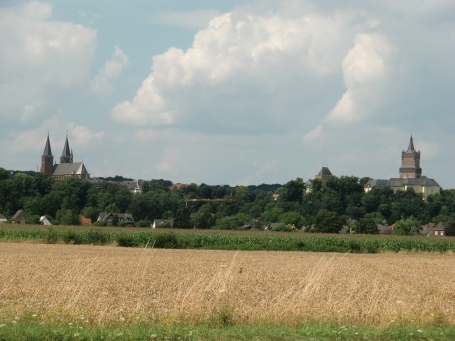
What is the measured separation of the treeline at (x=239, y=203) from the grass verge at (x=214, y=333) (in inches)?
4580

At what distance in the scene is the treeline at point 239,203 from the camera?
149 metres

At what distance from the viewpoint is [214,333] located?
1294 centimetres

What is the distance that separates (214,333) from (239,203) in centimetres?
17483

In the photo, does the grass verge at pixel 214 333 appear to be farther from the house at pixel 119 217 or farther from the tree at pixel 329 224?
the house at pixel 119 217

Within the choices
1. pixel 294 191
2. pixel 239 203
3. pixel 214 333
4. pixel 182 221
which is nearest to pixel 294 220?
pixel 294 191

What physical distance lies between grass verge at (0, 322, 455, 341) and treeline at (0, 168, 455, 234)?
382ft

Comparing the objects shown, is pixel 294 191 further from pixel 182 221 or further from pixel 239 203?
pixel 182 221

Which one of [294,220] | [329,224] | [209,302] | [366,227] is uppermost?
[294,220]

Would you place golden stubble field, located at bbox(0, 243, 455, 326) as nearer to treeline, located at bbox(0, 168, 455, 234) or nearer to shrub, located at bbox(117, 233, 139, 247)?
shrub, located at bbox(117, 233, 139, 247)

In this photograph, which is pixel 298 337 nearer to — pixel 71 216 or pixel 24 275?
pixel 24 275

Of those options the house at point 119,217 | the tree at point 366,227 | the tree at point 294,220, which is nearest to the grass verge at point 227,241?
the tree at point 366,227

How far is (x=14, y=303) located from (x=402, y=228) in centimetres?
9130

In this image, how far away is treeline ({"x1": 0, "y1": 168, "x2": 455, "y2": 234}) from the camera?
149 m

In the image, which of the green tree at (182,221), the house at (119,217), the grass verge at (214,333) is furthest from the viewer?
the house at (119,217)
